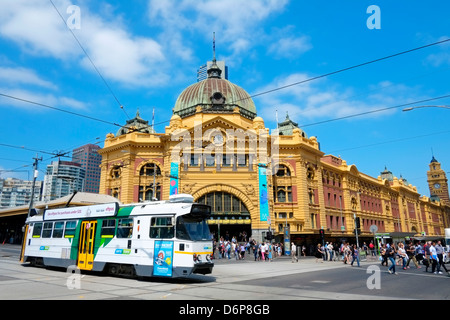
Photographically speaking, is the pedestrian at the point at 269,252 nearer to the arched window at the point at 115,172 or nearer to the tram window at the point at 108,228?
the tram window at the point at 108,228

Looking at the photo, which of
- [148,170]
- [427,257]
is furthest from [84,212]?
[148,170]

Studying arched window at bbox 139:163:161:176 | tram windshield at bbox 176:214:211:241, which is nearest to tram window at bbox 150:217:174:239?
tram windshield at bbox 176:214:211:241

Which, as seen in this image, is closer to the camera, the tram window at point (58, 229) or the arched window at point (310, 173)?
the tram window at point (58, 229)

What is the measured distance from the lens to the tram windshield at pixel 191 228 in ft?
45.7

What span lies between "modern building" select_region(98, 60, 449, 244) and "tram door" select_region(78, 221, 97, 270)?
19995 mm

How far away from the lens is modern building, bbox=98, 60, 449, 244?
41844mm

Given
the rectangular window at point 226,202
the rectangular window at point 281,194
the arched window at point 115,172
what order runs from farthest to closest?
the arched window at point 115,172 → the rectangular window at point 281,194 → the rectangular window at point 226,202

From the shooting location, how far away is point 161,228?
14312 millimetres

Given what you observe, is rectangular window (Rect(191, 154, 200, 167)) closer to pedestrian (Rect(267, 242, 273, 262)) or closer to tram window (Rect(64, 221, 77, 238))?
pedestrian (Rect(267, 242, 273, 262))

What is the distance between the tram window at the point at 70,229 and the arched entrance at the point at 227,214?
23.7m

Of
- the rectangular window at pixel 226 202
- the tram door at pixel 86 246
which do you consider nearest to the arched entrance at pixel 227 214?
the rectangular window at pixel 226 202
